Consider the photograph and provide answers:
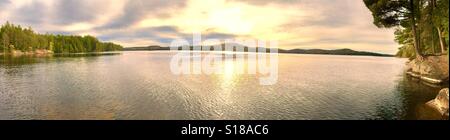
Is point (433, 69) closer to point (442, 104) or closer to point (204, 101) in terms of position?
point (442, 104)

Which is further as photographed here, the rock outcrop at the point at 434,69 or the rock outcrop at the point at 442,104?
the rock outcrop at the point at 434,69

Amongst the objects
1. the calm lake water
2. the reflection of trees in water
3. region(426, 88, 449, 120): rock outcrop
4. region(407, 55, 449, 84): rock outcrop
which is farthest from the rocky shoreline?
region(426, 88, 449, 120): rock outcrop

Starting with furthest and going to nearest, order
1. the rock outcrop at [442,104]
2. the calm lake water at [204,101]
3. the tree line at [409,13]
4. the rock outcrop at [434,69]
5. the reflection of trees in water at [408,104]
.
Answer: the tree line at [409,13] < the rock outcrop at [434,69] < the calm lake water at [204,101] < the reflection of trees in water at [408,104] < the rock outcrop at [442,104]

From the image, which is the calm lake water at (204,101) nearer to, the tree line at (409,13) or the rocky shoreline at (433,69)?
the rocky shoreline at (433,69)

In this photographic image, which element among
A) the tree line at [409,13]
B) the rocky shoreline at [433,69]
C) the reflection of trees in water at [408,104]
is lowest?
the reflection of trees in water at [408,104]

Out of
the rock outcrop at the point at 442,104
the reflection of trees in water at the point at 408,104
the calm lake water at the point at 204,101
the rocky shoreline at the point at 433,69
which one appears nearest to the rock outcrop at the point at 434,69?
the rocky shoreline at the point at 433,69

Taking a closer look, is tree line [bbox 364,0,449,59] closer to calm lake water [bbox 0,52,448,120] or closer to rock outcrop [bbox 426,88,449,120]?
calm lake water [bbox 0,52,448,120]

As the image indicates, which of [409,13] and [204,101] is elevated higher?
[409,13]

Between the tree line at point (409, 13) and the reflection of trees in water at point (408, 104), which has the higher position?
the tree line at point (409, 13)

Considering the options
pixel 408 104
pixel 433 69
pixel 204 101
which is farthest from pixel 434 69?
pixel 204 101

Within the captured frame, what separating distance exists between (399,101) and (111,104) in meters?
31.3

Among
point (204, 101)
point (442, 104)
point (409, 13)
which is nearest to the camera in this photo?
point (442, 104)
